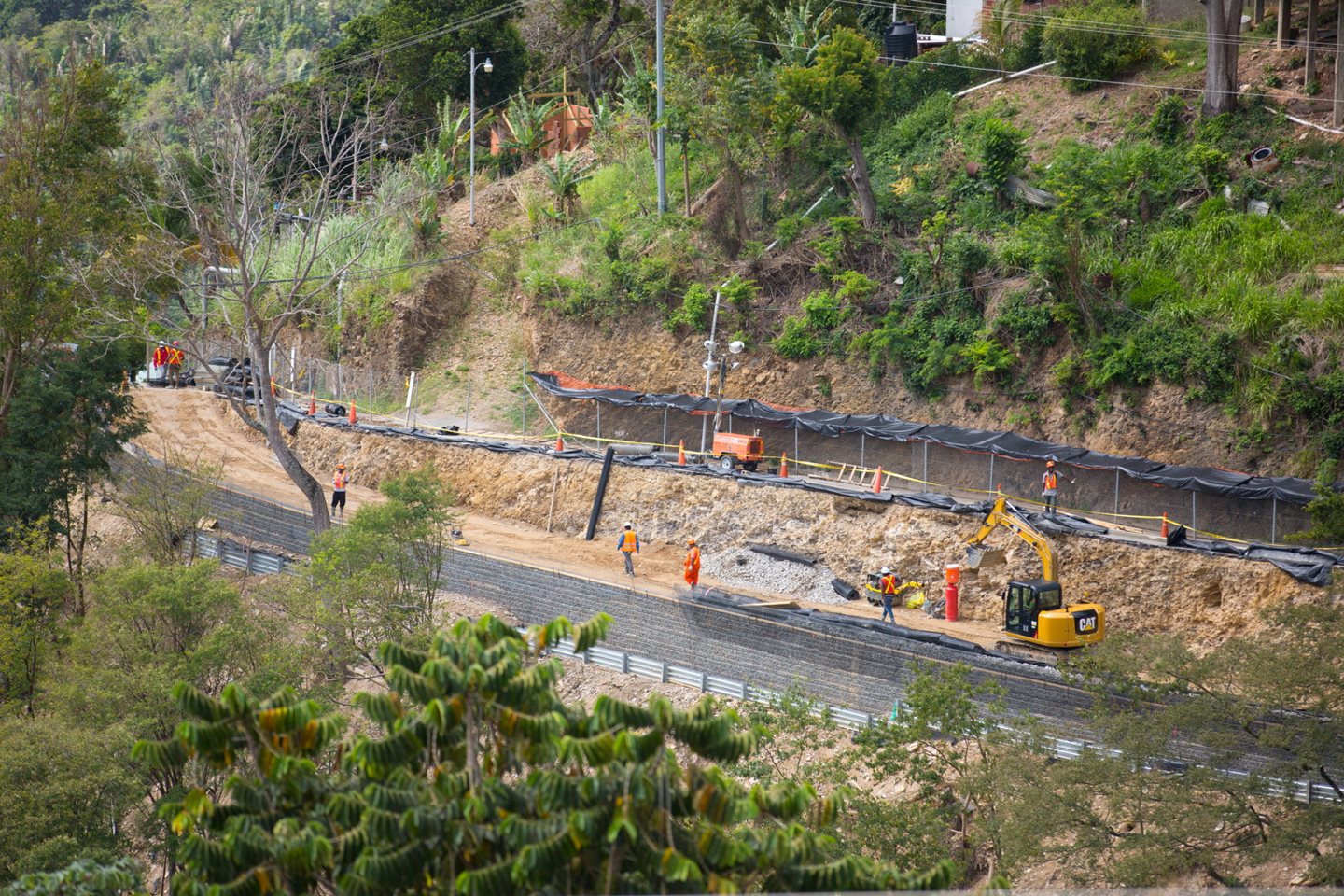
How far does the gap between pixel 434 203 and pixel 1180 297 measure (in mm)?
31605

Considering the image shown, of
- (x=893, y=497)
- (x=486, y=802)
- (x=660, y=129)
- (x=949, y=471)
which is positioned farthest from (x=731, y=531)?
(x=486, y=802)

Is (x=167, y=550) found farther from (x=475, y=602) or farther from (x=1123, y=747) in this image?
(x=1123, y=747)

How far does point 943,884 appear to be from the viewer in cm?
1179

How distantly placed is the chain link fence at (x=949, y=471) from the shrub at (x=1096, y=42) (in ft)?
63.1

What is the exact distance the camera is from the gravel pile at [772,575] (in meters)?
36.6

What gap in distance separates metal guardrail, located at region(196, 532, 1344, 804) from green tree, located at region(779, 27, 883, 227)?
2074 centimetres

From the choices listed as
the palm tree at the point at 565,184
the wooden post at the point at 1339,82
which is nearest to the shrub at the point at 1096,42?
the wooden post at the point at 1339,82

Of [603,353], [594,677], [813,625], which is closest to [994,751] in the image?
[813,625]

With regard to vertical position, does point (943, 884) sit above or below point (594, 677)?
above

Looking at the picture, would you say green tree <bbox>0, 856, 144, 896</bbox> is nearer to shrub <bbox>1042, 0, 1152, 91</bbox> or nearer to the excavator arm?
the excavator arm

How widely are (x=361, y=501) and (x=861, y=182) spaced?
20.6 metres

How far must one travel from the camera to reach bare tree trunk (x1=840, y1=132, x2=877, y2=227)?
46.5m

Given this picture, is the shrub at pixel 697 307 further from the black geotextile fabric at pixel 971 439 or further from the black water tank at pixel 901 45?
the black water tank at pixel 901 45

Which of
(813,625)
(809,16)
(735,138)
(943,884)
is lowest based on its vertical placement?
(813,625)
